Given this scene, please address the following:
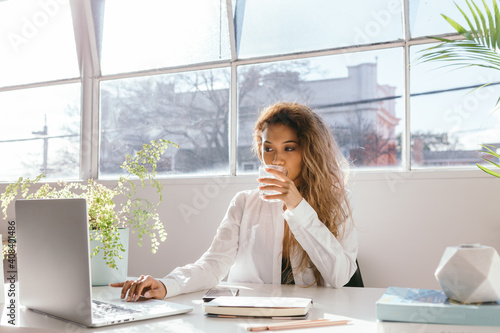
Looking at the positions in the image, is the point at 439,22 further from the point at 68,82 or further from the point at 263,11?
the point at 68,82

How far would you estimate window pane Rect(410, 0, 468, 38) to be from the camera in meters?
2.77

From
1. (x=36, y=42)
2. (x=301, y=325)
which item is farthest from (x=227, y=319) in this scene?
(x=36, y=42)

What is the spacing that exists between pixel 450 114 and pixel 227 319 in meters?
2.04

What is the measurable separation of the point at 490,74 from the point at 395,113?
522 mm

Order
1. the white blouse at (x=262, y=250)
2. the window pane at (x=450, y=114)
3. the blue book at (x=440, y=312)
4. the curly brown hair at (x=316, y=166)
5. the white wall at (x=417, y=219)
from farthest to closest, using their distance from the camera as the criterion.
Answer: the window pane at (x=450, y=114)
the white wall at (x=417, y=219)
the curly brown hair at (x=316, y=166)
the white blouse at (x=262, y=250)
the blue book at (x=440, y=312)

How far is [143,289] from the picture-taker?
56.4 inches

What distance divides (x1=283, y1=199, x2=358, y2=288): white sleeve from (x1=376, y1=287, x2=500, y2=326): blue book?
0.66 meters

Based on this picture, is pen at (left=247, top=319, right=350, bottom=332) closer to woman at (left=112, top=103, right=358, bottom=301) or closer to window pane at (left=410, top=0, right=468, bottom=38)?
woman at (left=112, top=103, right=358, bottom=301)

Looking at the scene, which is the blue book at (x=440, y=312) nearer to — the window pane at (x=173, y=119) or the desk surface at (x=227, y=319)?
the desk surface at (x=227, y=319)

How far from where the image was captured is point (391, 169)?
287 cm

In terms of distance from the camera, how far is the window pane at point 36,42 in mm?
3857

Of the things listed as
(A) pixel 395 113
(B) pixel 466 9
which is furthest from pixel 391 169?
(B) pixel 466 9

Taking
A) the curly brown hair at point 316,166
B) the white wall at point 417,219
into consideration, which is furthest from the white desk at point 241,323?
the white wall at point 417,219

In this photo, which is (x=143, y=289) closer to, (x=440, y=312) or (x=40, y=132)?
(x=440, y=312)
